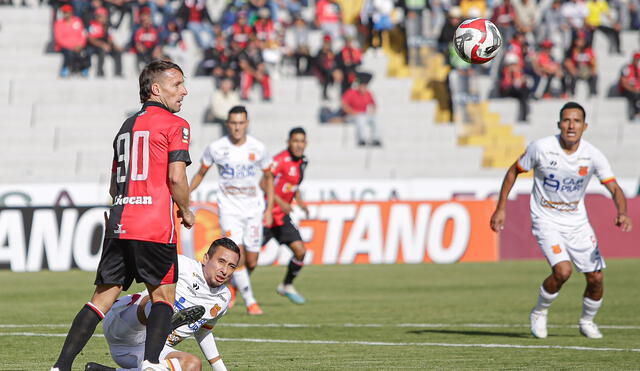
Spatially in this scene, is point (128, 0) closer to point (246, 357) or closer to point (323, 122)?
point (323, 122)

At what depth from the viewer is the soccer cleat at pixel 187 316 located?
7695 millimetres

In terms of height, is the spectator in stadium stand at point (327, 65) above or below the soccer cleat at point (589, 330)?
above

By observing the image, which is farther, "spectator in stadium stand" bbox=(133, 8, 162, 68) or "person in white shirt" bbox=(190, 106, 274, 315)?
"spectator in stadium stand" bbox=(133, 8, 162, 68)

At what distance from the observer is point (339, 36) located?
1227 inches

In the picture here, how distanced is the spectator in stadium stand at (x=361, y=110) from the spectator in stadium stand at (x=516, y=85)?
4644 millimetres

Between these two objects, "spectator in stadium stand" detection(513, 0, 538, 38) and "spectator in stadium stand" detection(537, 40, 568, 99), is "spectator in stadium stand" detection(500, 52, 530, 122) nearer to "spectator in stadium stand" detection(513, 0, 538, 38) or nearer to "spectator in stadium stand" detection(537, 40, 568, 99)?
"spectator in stadium stand" detection(537, 40, 568, 99)

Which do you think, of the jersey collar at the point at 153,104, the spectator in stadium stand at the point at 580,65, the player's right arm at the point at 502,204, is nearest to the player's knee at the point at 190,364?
the jersey collar at the point at 153,104

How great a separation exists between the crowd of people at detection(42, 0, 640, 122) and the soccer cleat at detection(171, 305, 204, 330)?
19595 mm

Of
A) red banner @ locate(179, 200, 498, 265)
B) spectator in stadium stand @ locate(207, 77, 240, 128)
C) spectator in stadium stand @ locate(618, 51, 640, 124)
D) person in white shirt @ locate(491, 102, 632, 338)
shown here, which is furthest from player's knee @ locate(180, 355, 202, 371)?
spectator in stadium stand @ locate(618, 51, 640, 124)

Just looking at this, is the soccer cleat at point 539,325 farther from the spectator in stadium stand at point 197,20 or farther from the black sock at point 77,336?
the spectator in stadium stand at point 197,20

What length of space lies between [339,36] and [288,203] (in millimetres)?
15533

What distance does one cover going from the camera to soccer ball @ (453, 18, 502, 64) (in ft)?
40.0

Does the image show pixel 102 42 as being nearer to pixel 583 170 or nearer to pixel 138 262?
pixel 583 170

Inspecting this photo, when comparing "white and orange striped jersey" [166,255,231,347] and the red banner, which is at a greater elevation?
"white and orange striped jersey" [166,255,231,347]
